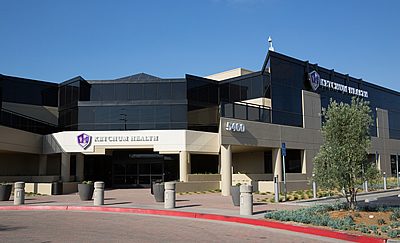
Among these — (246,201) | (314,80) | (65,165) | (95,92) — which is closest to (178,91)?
(95,92)

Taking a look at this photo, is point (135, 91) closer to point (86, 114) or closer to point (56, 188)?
point (86, 114)

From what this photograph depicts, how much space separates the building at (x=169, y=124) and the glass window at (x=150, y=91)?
0.08 m

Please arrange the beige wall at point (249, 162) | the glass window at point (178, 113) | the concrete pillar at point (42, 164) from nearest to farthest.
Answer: the glass window at point (178, 113) → the concrete pillar at point (42, 164) → the beige wall at point (249, 162)

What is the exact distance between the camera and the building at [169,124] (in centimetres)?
2853

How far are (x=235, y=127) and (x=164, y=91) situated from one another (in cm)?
827

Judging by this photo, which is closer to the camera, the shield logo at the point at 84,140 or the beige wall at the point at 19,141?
the beige wall at the point at 19,141

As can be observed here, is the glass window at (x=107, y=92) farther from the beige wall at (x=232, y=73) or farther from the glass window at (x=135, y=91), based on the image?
the beige wall at (x=232, y=73)

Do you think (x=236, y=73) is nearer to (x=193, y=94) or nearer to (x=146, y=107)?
(x=193, y=94)

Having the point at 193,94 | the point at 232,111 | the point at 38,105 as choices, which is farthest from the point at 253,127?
the point at 38,105

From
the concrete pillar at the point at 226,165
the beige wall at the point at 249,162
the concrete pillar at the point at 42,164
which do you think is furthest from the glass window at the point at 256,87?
the concrete pillar at the point at 42,164

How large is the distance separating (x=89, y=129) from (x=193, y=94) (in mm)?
8924

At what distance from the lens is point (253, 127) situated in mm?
27234

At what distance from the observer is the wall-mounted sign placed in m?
25.3

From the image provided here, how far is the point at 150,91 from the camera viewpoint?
103ft
